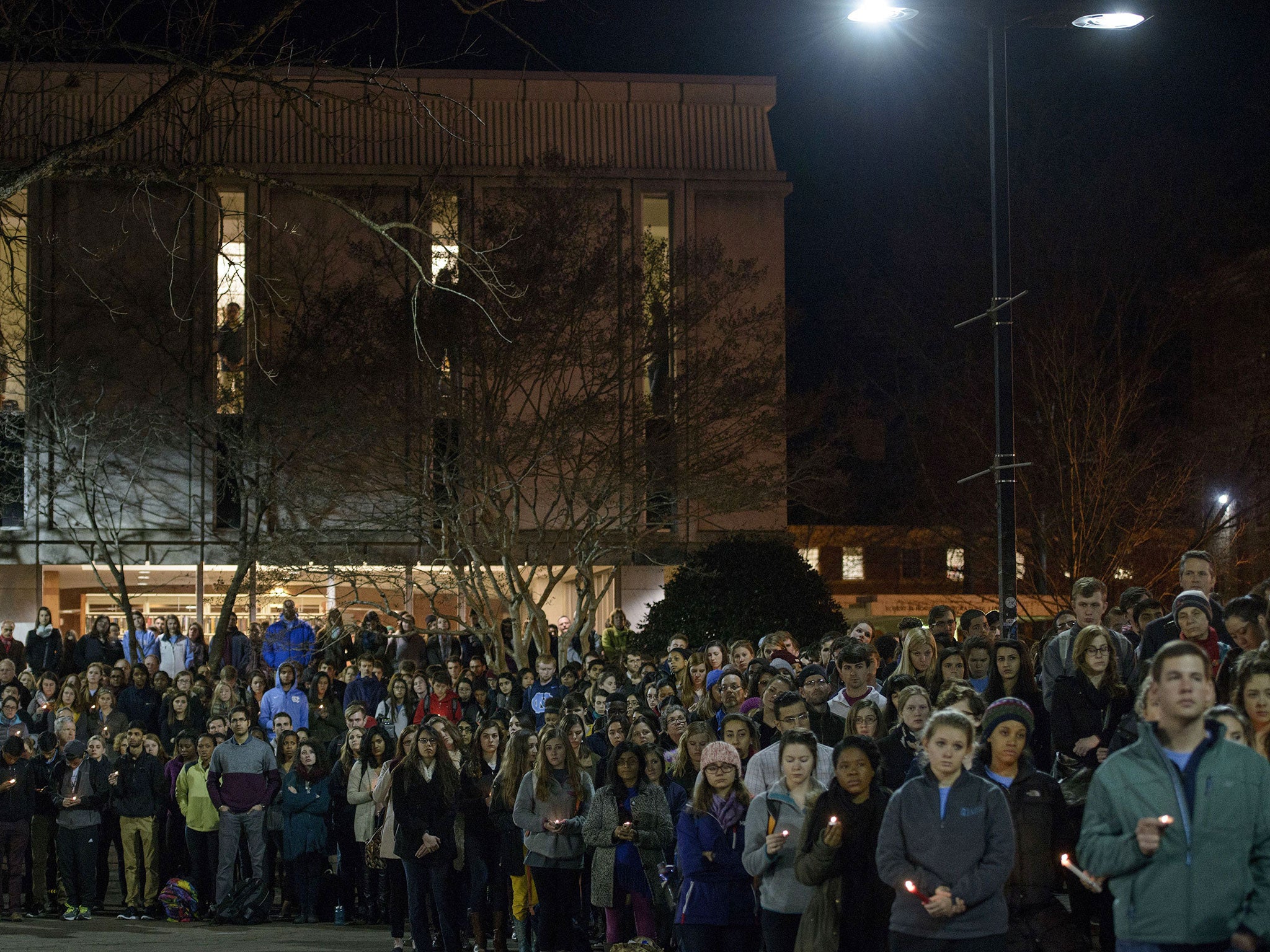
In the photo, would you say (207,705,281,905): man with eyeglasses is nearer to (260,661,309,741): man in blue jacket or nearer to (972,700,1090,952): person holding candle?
(260,661,309,741): man in blue jacket

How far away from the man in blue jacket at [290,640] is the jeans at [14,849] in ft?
28.9

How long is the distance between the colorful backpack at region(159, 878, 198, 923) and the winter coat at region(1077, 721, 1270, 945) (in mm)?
11993

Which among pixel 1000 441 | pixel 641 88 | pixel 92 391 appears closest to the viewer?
pixel 1000 441

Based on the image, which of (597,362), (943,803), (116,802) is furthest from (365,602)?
(943,803)

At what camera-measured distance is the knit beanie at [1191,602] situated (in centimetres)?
927

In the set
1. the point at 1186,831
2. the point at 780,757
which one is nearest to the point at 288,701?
the point at 780,757

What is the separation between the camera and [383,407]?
966 inches

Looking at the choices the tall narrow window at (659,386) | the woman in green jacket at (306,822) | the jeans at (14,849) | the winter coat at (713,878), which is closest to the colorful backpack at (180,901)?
the woman in green jacket at (306,822)

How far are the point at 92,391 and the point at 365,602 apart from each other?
983 centimetres

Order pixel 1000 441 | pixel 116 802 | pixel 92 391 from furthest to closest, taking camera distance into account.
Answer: pixel 92 391
pixel 116 802
pixel 1000 441

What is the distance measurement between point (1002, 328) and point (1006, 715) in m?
4.82

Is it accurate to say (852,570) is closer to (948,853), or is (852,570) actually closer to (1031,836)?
(1031,836)

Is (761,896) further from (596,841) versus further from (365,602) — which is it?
(365,602)

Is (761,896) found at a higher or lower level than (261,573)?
lower
